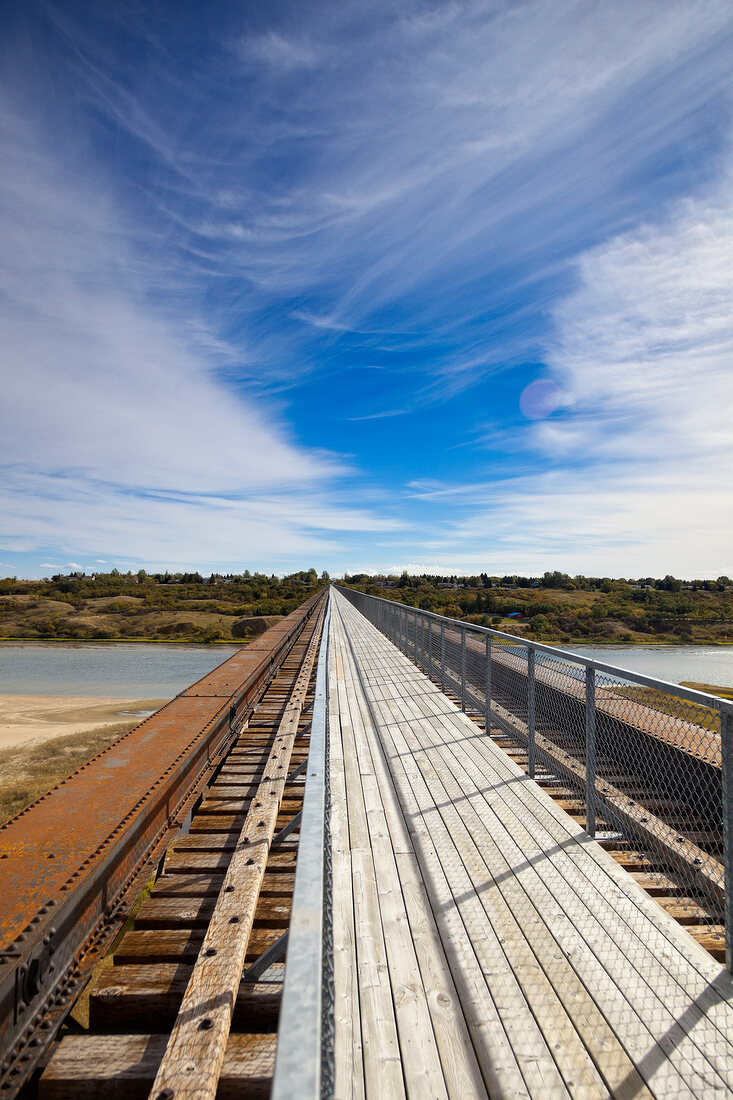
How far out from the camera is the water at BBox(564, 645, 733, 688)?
28797mm

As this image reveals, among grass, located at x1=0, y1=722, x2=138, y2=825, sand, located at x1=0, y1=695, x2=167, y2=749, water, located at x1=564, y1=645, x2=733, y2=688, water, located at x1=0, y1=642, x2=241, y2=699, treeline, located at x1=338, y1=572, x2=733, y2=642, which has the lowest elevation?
water, located at x1=0, y1=642, x2=241, y2=699

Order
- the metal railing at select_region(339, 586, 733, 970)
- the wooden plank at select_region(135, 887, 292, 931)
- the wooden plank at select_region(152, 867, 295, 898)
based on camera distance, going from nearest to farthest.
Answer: the metal railing at select_region(339, 586, 733, 970) < the wooden plank at select_region(135, 887, 292, 931) < the wooden plank at select_region(152, 867, 295, 898)

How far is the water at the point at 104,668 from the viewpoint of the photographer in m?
29.9

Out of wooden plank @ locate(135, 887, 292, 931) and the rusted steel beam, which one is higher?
the rusted steel beam

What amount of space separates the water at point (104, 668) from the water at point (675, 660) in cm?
2518

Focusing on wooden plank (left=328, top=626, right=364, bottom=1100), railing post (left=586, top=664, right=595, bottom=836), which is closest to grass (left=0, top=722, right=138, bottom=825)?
wooden plank (left=328, top=626, right=364, bottom=1100)

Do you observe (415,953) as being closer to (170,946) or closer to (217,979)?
(217,979)

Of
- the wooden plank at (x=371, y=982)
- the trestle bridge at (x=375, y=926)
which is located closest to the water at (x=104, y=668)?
the trestle bridge at (x=375, y=926)

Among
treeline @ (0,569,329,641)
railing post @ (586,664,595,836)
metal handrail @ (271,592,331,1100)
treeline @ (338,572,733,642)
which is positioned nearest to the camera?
metal handrail @ (271,592,331,1100)

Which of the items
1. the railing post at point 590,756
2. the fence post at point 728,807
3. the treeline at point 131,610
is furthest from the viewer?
the treeline at point 131,610

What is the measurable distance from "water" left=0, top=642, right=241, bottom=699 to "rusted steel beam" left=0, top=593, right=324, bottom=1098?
85.4 ft

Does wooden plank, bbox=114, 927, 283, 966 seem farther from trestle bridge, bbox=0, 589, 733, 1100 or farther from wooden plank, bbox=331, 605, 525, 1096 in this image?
wooden plank, bbox=331, 605, 525, 1096

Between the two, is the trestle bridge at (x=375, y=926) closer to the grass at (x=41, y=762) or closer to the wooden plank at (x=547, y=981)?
the wooden plank at (x=547, y=981)

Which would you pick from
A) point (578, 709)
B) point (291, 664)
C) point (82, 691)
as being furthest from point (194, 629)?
point (578, 709)
